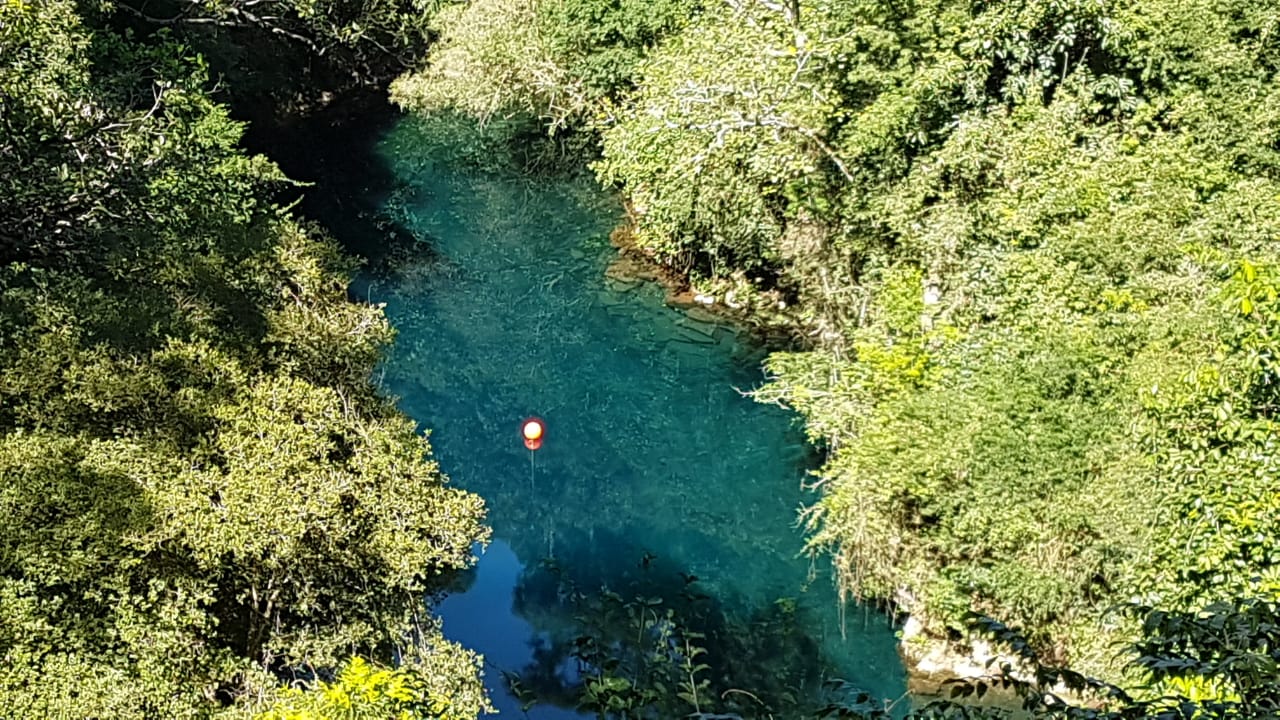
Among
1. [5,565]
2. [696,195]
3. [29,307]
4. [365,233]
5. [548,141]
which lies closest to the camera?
[5,565]

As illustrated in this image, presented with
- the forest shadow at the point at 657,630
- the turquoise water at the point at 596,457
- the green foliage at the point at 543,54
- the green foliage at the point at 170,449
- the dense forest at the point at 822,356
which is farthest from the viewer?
the green foliage at the point at 543,54

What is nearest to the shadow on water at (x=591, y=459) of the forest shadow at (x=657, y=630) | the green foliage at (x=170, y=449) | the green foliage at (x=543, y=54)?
the forest shadow at (x=657, y=630)

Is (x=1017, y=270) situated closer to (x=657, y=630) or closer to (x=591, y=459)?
(x=657, y=630)

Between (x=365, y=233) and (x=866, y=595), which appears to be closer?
(x=866, y=595)

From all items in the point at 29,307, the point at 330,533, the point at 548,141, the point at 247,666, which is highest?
the point at 548,141

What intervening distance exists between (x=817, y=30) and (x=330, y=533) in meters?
10.7

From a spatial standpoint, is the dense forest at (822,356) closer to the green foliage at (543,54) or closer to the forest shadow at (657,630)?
the forest shadow at (657,630)

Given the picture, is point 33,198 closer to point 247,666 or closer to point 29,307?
point 29,307

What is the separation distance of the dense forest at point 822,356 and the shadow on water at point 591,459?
1343 millimetres

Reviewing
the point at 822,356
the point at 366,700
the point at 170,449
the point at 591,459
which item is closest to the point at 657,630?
the point at 822,356

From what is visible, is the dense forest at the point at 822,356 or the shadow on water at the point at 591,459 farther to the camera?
the shadow on water at the point at 591,459

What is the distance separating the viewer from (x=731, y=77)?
750 inches

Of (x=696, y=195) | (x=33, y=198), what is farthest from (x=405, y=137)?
(x=33, y=198)

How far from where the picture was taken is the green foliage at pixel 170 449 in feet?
35.2
